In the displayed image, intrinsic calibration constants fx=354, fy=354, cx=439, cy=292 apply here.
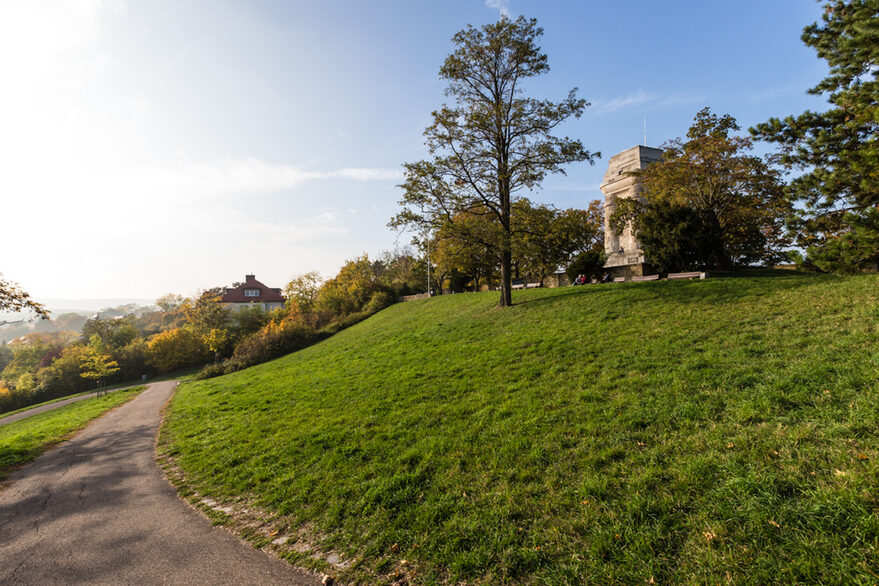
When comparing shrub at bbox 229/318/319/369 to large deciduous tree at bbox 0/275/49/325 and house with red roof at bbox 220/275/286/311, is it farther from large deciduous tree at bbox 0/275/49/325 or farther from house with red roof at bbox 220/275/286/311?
house with red roof at bbox 220/275/286/311

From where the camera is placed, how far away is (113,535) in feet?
17.8

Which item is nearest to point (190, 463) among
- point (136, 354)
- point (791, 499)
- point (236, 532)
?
point (236, 532)

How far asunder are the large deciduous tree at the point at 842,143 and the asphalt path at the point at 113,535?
1295cm

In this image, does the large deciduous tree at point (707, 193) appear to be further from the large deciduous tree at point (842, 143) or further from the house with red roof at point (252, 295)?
the house with red roof at point (252, 295)

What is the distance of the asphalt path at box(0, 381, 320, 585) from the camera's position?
4434 millimetres

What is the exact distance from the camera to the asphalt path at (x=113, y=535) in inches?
175

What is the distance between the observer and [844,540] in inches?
119

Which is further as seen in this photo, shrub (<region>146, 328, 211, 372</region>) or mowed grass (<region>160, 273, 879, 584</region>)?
shrub (<region>146, 328, 211, 372</region>)

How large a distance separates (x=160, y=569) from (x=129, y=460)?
6457 mm

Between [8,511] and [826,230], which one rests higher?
[826,230]

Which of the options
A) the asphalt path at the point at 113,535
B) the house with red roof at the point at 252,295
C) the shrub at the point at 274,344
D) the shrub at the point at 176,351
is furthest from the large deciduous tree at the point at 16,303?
the house with red roof at the point at 252,295

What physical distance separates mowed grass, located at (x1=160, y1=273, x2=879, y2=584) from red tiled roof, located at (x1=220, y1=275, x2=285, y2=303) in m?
78.6

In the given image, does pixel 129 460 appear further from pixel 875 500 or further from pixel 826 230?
pixel 826 230

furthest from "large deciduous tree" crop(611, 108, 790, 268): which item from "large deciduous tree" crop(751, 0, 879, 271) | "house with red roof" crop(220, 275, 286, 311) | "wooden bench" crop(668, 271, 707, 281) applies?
"house with red roof" crop(220, 275, 286, 311)
